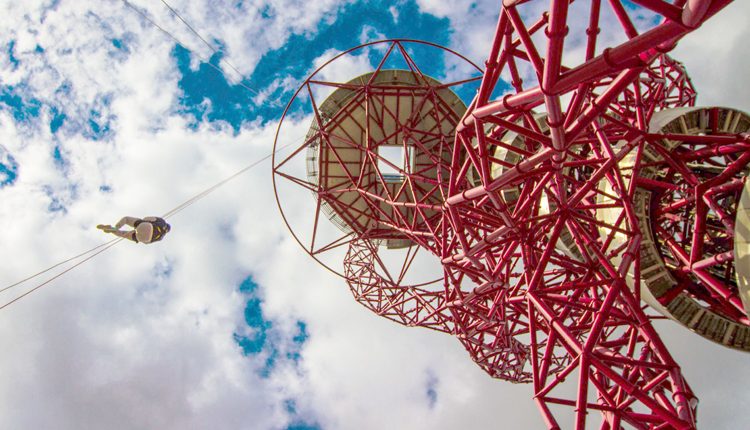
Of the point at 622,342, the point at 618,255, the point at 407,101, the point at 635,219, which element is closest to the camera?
the point at 635,219

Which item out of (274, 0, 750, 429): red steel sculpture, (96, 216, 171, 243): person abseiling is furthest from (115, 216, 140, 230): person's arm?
(274, 0, 750, 429): red steel sculpture

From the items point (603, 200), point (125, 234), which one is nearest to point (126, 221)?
Answer: point (125, 234)

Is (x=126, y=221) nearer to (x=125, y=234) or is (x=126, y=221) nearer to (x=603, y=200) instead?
(x=125, y=234)

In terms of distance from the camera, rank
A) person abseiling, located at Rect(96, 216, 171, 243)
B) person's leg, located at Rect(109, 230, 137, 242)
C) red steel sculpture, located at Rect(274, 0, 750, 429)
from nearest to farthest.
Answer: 1. red steel sculpture, located at Rect(274, 0, 750, 429)
2. person abseiling, located at Rect(96, 216, 171, 243)
3. person's leg, located at Rect(109, 230, 137, 242)

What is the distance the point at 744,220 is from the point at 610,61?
18.7ft

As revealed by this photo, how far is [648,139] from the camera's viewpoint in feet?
37.8

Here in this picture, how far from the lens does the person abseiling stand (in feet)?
44.0

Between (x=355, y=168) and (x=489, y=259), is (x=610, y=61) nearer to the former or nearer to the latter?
(x=489, y=259)

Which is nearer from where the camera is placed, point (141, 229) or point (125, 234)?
point (141, 229)

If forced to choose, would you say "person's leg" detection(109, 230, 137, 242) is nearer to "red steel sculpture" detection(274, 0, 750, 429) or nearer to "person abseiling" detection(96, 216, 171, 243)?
"person abseiling" detection(96, 216, 171, 243)

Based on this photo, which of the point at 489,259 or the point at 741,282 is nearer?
the point at 741,282

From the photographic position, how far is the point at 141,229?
44.3ft

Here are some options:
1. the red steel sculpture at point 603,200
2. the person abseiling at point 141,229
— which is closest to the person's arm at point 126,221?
the person abseiling at point 141,229

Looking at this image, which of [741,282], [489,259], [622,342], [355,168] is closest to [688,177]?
[741,282]
